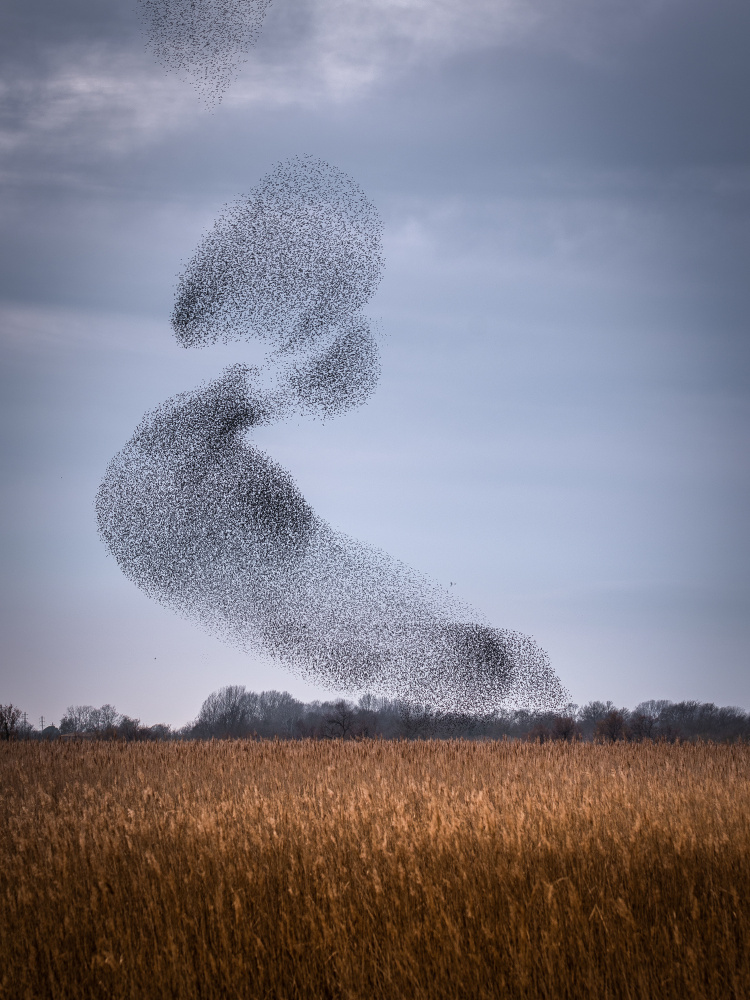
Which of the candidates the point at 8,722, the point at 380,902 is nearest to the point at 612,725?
the point at 8,722

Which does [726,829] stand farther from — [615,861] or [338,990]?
[338,990]

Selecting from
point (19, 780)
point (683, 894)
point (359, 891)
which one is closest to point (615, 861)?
point (683, 894)

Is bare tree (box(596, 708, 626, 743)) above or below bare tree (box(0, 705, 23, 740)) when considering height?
below

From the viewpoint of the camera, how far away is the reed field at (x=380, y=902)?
13.3 feet

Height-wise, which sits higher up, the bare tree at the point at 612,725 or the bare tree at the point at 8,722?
the bare tree at the point at 8,722

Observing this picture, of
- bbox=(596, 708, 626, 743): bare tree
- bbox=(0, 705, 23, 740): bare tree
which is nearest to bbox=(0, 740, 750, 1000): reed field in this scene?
bbox=(0, 705, 23, 740): bare tree

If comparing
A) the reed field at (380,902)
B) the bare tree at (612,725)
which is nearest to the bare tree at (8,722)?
the reed field at (380,902)

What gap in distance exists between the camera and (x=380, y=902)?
473cm

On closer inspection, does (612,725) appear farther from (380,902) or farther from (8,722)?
(380,902)

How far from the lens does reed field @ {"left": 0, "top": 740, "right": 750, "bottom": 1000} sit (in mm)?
4043

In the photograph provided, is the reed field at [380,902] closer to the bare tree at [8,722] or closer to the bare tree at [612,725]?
the bare tree at [8,722]

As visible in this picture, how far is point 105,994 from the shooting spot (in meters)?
4.16

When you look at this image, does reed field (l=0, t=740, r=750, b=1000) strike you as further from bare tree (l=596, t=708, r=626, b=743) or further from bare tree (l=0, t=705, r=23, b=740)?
bare tree (l=596, t=708, r=626, b=743)

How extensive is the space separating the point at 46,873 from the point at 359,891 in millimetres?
2370
